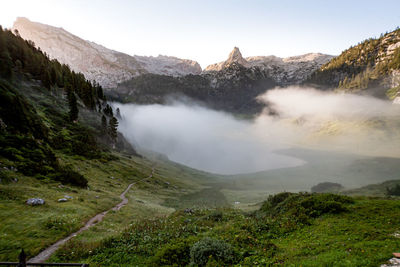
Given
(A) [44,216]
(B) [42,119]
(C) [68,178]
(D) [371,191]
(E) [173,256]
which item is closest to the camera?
(E) [173,256]

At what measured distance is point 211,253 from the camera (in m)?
13.6

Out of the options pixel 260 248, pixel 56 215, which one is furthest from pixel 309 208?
pixel 56 215

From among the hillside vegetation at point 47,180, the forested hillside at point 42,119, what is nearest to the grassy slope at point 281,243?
the hillside vegetation at point 47,180

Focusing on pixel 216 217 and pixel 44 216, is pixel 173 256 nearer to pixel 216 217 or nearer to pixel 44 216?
pixel 216 217

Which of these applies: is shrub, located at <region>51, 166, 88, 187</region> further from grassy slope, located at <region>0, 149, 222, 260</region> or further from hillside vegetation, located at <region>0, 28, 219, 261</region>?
grassy slope, located at <region>0, 149, 222, 260</region>

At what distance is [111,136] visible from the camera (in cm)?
13000

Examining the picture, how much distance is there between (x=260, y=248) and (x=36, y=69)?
147760mm

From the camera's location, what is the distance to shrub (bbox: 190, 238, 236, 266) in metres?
13.2

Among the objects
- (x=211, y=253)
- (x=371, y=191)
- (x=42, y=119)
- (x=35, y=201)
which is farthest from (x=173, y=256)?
(x=371, y=191)

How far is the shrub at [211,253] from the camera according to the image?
13.2 metres

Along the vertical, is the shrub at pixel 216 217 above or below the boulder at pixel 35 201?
above

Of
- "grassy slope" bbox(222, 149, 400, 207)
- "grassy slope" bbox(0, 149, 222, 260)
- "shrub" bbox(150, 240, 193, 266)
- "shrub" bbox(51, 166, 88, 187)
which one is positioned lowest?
"grassy slope" bbox(222, 149, 400, 207)

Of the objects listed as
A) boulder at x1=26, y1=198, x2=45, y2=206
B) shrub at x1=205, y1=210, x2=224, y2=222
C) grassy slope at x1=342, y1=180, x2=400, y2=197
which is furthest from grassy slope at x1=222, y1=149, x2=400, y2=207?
boulder at x1=26, y1=198, x2=45, y2=206

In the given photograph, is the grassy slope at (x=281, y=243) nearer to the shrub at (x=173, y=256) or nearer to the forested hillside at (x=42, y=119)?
the shrub at (x=173, y=256)
